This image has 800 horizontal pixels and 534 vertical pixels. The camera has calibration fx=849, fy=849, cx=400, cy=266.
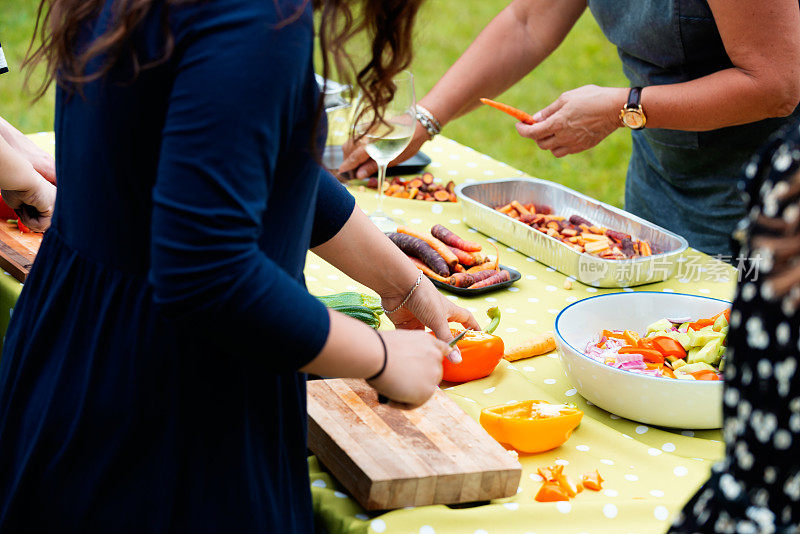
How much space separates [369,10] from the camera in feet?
3.01

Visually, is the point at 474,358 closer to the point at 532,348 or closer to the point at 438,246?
the point at 532,348

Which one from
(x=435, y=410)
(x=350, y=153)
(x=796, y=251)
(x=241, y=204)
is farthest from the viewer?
(x=350, y=153)

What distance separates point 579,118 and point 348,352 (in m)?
1.35

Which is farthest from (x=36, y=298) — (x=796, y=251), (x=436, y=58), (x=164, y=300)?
(x=436, y=58)

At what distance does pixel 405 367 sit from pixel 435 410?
28 cm

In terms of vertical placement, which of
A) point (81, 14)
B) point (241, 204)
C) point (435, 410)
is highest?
point (81, 14)

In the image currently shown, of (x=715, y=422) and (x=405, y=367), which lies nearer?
(x=405, y=367)

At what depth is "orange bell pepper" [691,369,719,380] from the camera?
1258 millimetres

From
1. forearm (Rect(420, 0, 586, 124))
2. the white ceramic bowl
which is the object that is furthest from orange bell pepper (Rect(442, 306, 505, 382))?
forearm (Rect(420, 0, 586, 124))

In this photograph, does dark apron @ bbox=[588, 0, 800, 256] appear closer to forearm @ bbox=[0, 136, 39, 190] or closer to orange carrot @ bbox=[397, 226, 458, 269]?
orange carrot @ bbox=[397, 226, 458, 269]

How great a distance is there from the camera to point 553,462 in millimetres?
1189

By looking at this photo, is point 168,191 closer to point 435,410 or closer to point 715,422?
point 435,410

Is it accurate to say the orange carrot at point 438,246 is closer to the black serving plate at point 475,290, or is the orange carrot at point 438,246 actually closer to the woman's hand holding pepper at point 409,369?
the black serving plate at point 475,290

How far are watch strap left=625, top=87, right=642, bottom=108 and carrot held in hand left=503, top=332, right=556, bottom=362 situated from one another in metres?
0.71
